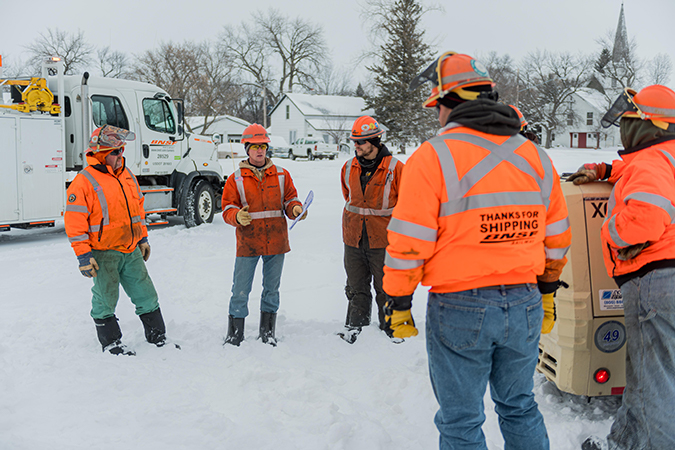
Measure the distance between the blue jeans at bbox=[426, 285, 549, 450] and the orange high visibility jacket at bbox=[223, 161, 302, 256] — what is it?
2557 mm

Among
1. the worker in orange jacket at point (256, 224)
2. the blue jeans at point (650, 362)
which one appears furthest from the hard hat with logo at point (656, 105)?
the worker in orange jacket at point (256, 224)

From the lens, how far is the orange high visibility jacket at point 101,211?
13.4ft

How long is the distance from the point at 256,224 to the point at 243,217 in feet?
0.62

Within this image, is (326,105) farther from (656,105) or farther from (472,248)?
(472,248)

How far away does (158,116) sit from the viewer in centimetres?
1062

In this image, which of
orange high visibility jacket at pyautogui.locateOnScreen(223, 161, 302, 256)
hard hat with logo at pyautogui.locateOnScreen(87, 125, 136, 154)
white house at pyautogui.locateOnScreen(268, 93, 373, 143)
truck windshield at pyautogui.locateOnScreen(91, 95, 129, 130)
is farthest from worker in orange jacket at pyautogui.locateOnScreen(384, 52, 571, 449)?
white house at pyautogui.locateOnScreen(268, 93, 373, 143)

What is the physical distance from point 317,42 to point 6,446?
55668 mm

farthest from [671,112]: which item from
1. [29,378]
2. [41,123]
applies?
[41,123]

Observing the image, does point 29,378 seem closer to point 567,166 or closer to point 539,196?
point 539,196

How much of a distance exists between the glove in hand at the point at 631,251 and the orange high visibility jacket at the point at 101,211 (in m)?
3.63

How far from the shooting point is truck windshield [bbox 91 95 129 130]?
9766 mm

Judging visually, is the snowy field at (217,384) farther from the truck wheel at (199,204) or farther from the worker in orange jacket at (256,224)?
the truck wheel at (199,204)

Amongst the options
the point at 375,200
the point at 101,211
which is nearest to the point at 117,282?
the point at 101,211

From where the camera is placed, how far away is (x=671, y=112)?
8.57ft
